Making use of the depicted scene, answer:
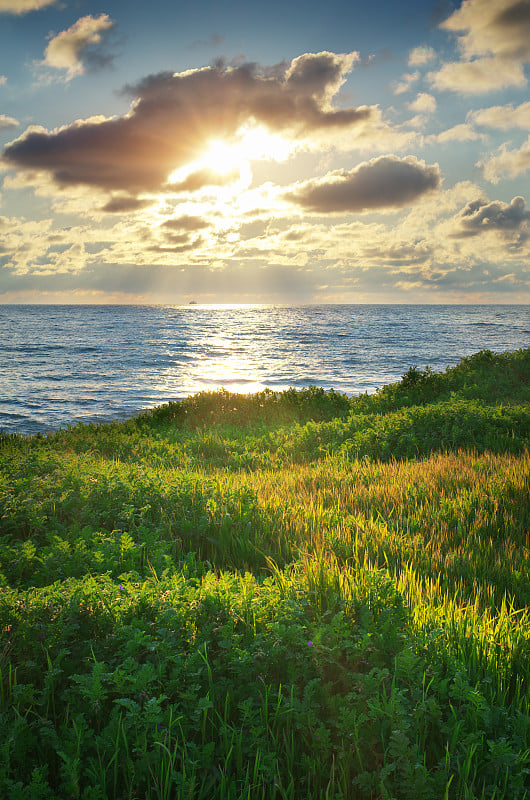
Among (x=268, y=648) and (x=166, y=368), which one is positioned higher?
(x=166, y=368)

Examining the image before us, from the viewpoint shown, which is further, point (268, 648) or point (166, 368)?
point (166, 368)

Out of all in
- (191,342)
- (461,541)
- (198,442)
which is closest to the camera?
(461,541)

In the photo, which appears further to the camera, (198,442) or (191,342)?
(191,342)

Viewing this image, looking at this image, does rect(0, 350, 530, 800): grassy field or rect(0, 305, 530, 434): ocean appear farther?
rect(0, 305, 530, 434): ocean

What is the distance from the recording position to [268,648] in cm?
301

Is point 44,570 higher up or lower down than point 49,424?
higher up

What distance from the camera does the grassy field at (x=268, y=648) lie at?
243 cm

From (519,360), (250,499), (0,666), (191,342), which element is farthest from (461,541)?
(191,342)

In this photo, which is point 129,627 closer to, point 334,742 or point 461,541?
point 334,742

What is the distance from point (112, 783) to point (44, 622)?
123cm

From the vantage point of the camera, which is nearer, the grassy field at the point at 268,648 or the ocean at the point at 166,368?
the grassy field at the point at 268,648

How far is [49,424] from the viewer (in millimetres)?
21281

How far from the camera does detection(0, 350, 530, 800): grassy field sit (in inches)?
95.5

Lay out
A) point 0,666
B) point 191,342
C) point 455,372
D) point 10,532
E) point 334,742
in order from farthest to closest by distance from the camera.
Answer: point 191,342
point 455,372
point 10,532
point 0,666
point 334,742
